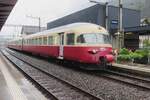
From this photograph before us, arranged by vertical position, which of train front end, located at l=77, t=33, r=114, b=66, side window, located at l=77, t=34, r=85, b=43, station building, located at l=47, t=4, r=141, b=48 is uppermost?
station building, located at l=47, t=4, r=141, b=48

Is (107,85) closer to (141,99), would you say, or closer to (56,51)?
(141,99)

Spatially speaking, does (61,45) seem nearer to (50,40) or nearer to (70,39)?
(70,39)

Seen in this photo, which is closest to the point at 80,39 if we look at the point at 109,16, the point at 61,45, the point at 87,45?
the point at 87,45

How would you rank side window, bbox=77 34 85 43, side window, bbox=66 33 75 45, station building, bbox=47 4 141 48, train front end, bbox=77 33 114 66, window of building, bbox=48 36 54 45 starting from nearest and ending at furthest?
train front end, bbox=77 33 114 66, side window, bbox=77 34 85 43, side window, bbox=66 33 75 45, window of building, bbox=48 36 54 45, station building, bbox=47 4 141 48

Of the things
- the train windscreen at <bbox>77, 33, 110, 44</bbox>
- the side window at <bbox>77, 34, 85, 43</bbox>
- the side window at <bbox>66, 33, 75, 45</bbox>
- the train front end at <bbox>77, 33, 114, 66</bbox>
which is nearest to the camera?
the train front end at <bbox>77, 33, 114, 66</bbox>

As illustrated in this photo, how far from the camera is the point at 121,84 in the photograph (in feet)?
43.6

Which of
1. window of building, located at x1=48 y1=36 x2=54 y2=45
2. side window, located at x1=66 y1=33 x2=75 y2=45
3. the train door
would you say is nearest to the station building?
window of building, located at x1=48 y1=36 x2=54 y2=45

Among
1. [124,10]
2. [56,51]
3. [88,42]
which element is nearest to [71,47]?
[88,42]

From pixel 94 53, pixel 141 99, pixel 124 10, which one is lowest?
pixel 141 99

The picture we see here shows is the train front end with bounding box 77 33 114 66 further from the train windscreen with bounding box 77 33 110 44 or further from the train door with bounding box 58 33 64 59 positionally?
the train door with bounding box 58 33 64 59

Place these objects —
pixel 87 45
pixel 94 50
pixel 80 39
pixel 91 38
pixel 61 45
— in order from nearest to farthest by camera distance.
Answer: pixel 94 50 < pixel 87 45 < pixel 91 38 < pixel 80 39 < pixel 61 45

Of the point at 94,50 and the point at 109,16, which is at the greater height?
the point at 109,16

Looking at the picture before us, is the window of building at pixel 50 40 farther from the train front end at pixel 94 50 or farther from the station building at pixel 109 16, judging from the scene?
the station building at pixel 109 16

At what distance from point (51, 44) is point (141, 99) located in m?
14.2
